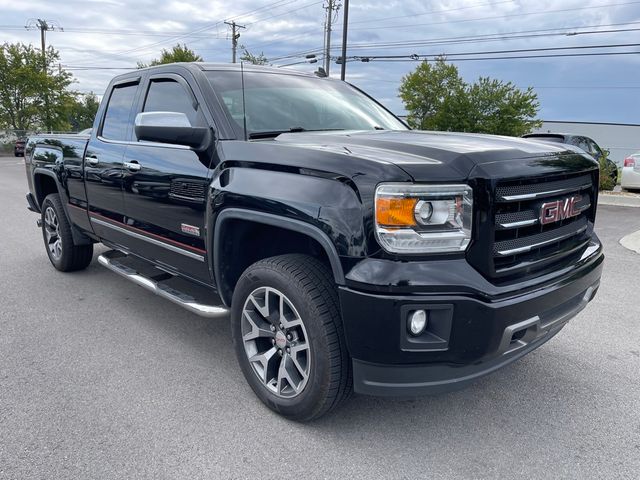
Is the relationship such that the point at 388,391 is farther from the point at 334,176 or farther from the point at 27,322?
the point at 27,322

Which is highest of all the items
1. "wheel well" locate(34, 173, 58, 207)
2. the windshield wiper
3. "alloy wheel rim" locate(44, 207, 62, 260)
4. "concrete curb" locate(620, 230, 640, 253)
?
the windshield wiper

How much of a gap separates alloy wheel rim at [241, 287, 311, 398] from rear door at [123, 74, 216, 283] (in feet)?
1.75

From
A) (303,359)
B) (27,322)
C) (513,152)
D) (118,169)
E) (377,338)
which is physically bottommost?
(27,322)

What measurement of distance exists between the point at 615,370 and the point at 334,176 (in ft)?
7.82

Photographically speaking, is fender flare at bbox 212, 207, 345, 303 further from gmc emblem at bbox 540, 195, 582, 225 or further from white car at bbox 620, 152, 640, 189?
white car at bbox 620, 152, 640, 189

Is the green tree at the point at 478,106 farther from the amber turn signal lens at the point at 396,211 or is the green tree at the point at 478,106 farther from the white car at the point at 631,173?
the amber turn signal lens at the point at 396,211

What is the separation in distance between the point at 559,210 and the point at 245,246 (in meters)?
1.71

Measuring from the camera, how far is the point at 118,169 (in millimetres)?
3875

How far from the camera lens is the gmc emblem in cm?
247

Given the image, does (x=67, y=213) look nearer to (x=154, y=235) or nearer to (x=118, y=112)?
(x=118, y=112)

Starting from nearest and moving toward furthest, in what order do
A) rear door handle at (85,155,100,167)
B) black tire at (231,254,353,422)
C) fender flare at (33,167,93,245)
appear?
black tire at (231,254,353,422) < rear door handle at (85,155,100,167) < fender flare at (33,167,93,245)

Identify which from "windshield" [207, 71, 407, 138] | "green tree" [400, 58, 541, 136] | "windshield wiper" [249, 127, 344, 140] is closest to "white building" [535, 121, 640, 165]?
"green tree" [400, 58, 541, 136]

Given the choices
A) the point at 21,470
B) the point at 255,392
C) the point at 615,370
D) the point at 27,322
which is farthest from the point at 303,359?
the point at 27,322

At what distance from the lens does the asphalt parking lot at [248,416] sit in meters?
2.36
